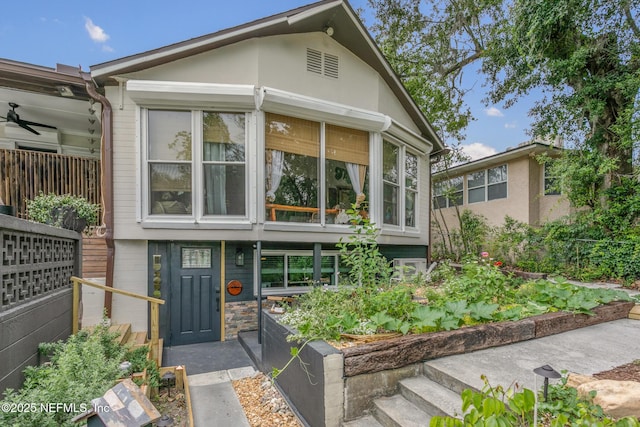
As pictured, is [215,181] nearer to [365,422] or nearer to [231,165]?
[231,165]

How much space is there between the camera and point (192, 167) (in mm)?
5559

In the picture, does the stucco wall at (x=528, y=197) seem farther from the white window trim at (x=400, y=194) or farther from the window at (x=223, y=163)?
the window at (x=223, y=163)

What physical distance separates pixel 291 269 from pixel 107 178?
3.58m

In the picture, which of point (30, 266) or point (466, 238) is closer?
point (30, 266)

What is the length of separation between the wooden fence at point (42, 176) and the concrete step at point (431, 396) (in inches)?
278

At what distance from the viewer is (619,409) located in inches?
78.6

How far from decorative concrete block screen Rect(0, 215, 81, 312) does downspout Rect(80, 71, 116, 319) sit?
55.8 inches

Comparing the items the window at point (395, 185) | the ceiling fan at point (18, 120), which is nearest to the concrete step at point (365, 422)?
the window at point (395, 185)

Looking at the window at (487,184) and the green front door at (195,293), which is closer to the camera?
the green front door at (195,293)

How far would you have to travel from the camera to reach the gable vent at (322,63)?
647 centimetres

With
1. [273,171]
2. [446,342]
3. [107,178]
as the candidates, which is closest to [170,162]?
[107,178]

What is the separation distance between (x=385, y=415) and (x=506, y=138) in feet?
47.4

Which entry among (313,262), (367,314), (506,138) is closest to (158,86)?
(313,262)

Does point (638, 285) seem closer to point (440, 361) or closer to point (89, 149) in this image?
point (440, 361)
